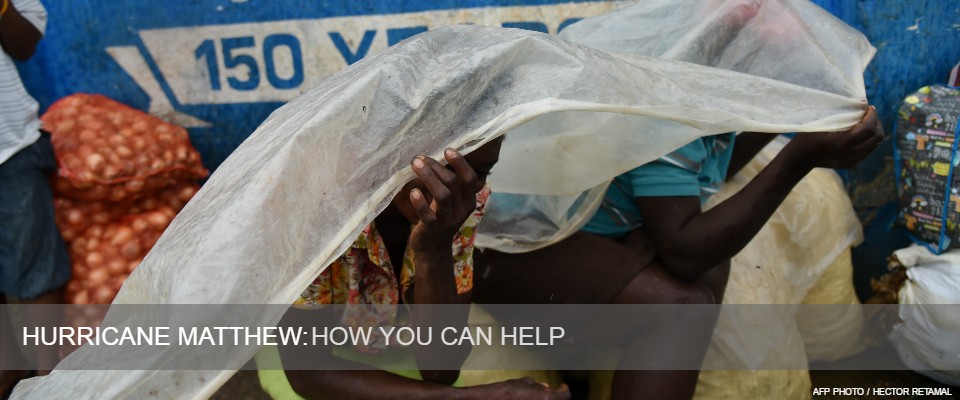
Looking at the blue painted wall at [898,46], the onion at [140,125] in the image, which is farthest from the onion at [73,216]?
the blue painted wall at [898,46]

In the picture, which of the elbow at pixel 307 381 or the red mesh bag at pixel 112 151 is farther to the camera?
the red mesh bag at pixel 112 151

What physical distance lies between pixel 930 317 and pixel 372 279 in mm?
1662

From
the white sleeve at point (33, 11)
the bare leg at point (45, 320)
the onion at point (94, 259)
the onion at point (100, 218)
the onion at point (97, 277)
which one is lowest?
the bare leg at point (45, 320)

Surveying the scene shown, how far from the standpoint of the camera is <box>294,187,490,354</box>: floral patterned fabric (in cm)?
157

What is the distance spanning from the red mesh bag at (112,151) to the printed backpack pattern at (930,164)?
2.28m

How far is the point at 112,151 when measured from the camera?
8.25 ft

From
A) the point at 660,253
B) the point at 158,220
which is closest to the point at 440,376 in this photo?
the point at 660,253

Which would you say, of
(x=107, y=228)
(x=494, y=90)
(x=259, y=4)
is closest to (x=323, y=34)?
(x=259, y=4)

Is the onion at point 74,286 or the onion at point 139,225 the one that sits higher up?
the onion at point 139,225

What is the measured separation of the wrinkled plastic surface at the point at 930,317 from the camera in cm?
224

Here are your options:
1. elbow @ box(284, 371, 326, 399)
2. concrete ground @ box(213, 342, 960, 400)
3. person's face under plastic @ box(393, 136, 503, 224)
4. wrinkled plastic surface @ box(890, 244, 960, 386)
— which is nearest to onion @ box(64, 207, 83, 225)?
concrete ground @ box(213, 342, 960, 400)

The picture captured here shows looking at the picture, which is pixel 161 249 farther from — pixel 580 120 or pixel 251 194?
pixel 580 120

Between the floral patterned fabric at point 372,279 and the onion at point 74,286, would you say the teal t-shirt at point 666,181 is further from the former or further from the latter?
the onion at point 74,286

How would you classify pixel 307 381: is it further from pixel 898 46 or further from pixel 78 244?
pixel 898 46
